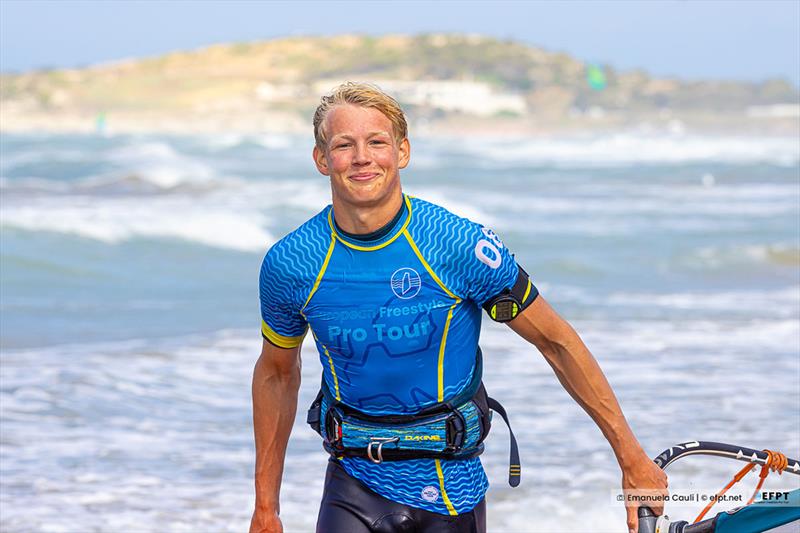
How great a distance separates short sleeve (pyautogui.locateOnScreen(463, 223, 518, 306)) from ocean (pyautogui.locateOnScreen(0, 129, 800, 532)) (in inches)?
116

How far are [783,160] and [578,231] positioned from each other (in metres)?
31.3

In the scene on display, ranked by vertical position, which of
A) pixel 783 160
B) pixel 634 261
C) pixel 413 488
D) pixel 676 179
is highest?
pixel 783 160

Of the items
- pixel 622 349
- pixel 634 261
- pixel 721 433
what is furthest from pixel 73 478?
pixel 634 261

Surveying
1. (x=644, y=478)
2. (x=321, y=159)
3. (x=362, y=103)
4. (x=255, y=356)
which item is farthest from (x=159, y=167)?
(x=644, y=478)

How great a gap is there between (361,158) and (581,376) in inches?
28.7

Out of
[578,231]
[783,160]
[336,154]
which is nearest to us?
[336,154]

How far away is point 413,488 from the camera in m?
3.13

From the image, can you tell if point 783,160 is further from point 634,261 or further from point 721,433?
point 721,433

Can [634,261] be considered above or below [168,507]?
above

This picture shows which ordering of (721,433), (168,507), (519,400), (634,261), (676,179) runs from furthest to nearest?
(676,179) → (634,261) → (519,400) → (721,433) → (168,507)

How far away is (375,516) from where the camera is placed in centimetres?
315

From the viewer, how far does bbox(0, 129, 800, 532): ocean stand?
21.1 feet

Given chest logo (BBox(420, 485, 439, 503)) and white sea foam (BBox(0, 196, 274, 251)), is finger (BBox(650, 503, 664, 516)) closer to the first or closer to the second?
chest logo (BBox(420, 485, 439, 503))

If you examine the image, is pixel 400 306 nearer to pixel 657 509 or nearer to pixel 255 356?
pixel 657 509
